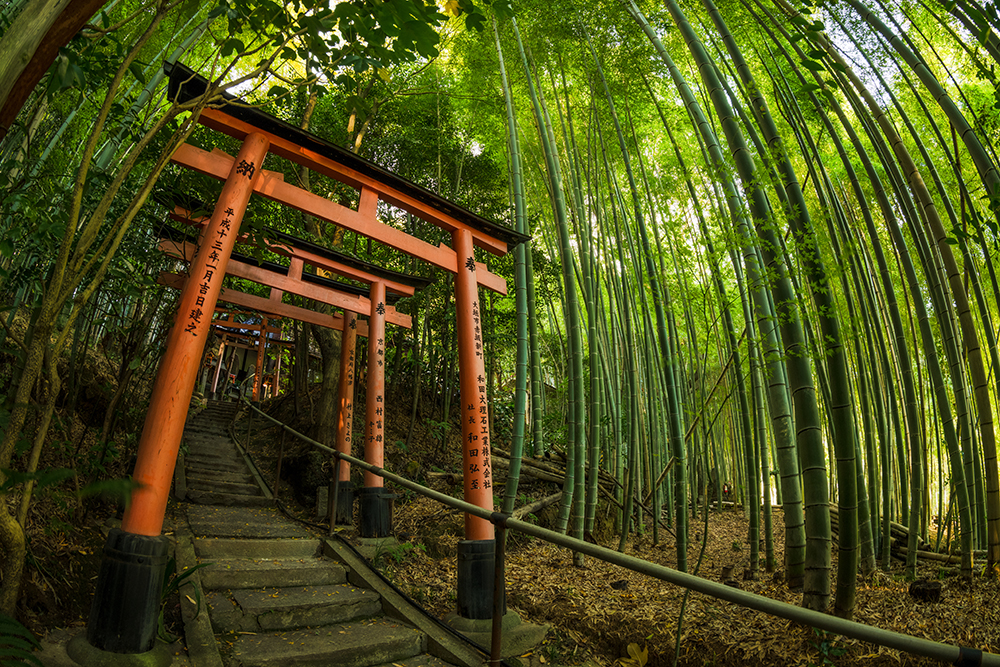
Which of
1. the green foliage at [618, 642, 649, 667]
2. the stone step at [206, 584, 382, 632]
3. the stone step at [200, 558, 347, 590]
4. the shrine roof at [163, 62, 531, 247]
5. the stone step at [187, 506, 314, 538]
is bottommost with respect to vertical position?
the green foliage at [618, 642, 649, 667]

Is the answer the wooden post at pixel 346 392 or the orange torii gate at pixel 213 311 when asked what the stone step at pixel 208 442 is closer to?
the wooden post at pixel 346 392

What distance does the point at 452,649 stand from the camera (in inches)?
97.4

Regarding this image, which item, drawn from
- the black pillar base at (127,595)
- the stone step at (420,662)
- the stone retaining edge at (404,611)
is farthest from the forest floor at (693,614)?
the black pillar base at (127,595)

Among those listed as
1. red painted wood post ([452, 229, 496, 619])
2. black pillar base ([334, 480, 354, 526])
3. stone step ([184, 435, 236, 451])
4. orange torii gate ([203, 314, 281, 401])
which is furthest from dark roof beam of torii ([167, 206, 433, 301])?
orange torii gate ([203, 314, 281, 401])

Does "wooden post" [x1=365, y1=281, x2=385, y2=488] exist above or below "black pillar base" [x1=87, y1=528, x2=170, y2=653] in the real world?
above

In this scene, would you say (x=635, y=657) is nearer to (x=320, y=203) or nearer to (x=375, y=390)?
(x=375, y=390)

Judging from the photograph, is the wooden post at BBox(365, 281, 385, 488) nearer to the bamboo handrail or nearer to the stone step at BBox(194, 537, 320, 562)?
the stone step at BBox(194, 537, 320, 562)

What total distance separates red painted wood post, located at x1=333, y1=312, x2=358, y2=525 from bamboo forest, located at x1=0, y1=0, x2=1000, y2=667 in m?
0.03

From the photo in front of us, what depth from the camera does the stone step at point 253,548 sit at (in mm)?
3201

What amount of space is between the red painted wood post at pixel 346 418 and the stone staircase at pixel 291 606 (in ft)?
2.01

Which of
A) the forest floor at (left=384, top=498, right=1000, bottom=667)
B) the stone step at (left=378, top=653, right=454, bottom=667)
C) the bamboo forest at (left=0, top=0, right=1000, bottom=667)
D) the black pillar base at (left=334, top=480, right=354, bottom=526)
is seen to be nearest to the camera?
the bamboo forest at (left=0, top=0, right=1000, bottom=667)

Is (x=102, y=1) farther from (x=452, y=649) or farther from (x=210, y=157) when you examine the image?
(x=452, y=649)

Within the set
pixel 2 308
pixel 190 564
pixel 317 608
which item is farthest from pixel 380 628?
pixel 2 308

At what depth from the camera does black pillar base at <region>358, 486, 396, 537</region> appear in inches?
163
